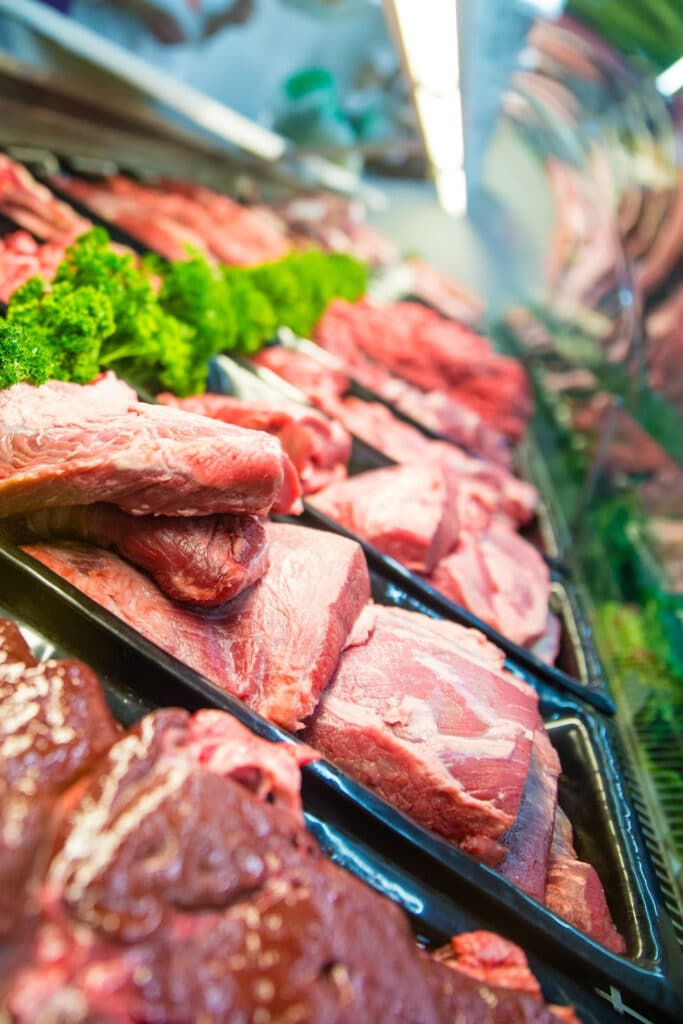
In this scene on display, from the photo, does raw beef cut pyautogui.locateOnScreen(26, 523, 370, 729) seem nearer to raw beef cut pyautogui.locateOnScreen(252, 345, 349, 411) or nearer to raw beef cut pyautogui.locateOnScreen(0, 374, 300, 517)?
raw beef cut pyautogui.locateOnScreen(0, 374, 300, 517)

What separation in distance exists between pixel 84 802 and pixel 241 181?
9.27 m

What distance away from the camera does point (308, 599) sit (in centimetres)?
204

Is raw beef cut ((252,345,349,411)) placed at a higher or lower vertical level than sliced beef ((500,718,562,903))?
higher

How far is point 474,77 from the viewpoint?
448 centimetres

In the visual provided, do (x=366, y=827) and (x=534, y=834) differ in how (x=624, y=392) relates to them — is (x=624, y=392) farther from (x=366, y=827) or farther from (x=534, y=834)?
(x=366, y=827)

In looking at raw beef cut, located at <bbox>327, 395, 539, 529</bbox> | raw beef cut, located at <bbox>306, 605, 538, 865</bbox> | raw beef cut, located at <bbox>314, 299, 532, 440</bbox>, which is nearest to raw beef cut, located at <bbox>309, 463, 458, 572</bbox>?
raw beef cut, located at <bbox>327, 395, 539, 529</bbox>

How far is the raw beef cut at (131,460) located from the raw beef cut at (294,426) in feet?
3.32

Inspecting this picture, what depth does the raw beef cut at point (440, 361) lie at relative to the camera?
237 inches

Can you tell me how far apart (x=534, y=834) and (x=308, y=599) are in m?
0.93

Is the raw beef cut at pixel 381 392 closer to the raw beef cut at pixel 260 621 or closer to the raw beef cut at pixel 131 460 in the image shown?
the raw beef cut at pixel 260 621

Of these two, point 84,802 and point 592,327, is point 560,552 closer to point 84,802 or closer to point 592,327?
point 84,802

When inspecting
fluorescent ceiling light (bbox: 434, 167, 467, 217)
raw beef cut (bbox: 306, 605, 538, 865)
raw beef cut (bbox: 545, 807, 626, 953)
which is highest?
fluorescent ceiling light (bbox: 434, 167, 467, 217)

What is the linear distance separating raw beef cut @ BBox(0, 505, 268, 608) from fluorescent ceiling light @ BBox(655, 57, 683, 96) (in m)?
5.42

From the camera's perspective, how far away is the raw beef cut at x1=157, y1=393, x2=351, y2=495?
2.91 m
